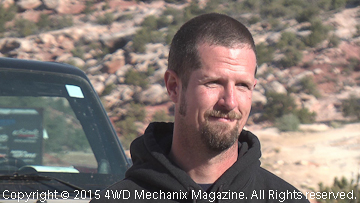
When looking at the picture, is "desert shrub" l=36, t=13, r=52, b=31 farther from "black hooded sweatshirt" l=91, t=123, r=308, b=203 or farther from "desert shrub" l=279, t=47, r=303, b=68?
"black hooded sweatshirt" l=91, t=123, r=308, b=203

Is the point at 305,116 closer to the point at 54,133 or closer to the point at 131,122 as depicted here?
the point at 131,122

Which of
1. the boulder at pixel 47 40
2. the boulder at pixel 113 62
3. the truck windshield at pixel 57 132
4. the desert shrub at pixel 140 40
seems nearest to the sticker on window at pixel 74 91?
the truck windshield at pixel 57 132

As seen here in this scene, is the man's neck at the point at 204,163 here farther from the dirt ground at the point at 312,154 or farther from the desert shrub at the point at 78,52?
the desert shrub at the point at 78,52

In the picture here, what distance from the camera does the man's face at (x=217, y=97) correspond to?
165cm

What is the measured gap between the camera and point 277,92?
73.5ft

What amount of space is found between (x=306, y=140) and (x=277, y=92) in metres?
5.30

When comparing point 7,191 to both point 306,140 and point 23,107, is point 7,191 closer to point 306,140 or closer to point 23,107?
point 23,107

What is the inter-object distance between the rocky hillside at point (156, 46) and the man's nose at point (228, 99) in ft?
59.9

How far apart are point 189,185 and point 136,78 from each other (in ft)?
77.0

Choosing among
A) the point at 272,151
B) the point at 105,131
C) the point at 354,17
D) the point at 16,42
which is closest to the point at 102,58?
the point at 16,42

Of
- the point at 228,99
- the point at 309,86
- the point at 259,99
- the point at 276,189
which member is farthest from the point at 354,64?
the point at 228,99

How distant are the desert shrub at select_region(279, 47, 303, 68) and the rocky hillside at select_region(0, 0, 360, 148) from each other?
0.05 meters

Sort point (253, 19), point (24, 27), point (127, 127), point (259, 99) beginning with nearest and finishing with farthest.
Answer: point (127, 127), point (259, 99), point (253, 19), point (24, 27)

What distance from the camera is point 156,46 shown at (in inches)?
1144
